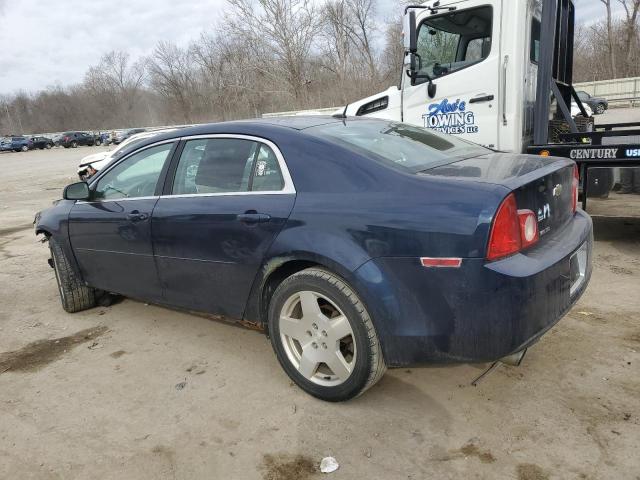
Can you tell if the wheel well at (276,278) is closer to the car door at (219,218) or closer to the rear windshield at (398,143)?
the car door at (219,218)

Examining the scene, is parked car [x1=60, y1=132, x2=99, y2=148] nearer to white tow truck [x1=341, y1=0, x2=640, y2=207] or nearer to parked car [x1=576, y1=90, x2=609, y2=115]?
parked car [x1=576, y1=90, x2=609, y2=115]

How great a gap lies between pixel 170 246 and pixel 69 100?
324 feet

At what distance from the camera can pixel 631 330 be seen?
372cm

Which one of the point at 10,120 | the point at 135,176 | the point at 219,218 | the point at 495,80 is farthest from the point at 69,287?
the point at 10,120

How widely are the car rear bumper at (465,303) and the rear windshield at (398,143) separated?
0.65 meters

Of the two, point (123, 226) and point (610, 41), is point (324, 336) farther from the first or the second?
point (610, 41)

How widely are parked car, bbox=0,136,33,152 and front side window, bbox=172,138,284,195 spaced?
199 ft

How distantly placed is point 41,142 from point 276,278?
207 feet

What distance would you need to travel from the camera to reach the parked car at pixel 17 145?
55188 mm

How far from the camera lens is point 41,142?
5725 cm

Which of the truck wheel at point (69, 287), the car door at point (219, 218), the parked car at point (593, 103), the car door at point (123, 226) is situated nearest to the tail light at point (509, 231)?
the car door at point (219, 218)

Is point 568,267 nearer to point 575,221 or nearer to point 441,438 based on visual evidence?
point 575,221

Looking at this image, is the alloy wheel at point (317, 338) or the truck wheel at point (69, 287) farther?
the truck wheel at point (69, 287)

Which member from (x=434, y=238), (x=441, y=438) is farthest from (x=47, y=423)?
(x=434, y=238)
